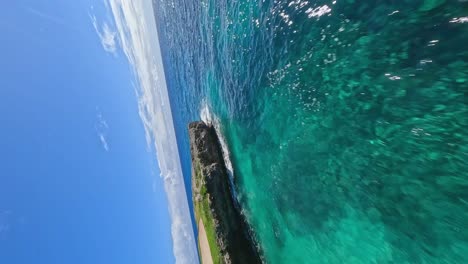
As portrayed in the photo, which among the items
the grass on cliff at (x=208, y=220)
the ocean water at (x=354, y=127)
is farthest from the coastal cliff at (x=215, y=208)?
the ocean water at (x=354, y=127)

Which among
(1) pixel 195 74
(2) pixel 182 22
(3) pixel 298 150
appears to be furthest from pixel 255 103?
(2) pixel 182 22

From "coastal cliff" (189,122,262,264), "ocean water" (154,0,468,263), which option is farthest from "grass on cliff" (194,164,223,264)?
"ocean water" (154,0,468,263)

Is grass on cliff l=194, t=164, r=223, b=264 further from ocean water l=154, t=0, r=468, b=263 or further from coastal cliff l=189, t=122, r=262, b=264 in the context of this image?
ocean water l=154, t=0, r=468, b=263

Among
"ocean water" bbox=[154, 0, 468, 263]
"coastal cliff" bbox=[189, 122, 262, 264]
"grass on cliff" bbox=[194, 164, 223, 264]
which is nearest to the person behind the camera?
"ocean water" bbox=[154, 0, 468, 263]

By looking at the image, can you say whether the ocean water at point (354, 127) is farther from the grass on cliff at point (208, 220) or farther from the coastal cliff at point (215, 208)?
the grass on cliff at point (208, 220)

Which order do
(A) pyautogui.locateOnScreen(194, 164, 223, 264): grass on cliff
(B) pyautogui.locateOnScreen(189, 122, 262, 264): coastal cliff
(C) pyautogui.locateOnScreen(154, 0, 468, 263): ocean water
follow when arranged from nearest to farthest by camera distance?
(C) pyautogui.locateOnScreen(154, 0, 468, 263): ocean water
(B) pyautogui.locateOnScreen(189, 122, 262, 264): coastal cliff
(A) pyautogui.locateOnScreen(194, 164, 223, 264): grass on cliff

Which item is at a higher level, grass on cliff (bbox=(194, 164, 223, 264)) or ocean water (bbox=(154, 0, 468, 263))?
ocean water (bbox=(154, 0, 468, 263))
